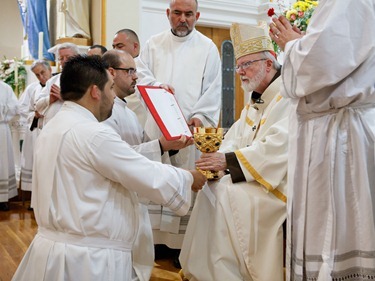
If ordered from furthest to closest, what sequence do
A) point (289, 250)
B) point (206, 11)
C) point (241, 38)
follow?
1. point (206, 11)
2. point (241, 38)
3. point (289, 250)

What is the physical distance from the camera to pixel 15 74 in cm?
789

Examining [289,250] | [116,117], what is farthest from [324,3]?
[116,117]

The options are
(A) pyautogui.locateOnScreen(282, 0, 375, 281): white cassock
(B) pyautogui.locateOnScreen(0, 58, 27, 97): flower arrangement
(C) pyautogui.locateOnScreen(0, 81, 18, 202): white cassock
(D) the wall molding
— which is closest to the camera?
(A) pyautogui.locateOnScreen(282, 0, 375, 281): white cassock

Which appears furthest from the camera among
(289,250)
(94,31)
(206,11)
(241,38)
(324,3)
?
(206,11)

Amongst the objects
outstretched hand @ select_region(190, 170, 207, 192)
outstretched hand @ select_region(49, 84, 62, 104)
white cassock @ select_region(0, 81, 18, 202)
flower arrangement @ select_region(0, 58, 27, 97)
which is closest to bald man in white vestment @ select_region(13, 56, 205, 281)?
outstretched hand @ select_region(190, 170, 207, 192)

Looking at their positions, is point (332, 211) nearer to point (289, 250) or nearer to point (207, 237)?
point (289, 250)

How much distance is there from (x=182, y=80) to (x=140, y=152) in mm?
1071

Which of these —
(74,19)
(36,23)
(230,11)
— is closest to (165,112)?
(74,19)

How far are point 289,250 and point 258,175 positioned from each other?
1.89 feet

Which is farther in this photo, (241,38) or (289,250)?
(241,38)

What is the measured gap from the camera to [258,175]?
299cm

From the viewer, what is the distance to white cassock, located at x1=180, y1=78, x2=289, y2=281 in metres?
2.92

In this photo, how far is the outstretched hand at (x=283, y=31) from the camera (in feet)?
8.20

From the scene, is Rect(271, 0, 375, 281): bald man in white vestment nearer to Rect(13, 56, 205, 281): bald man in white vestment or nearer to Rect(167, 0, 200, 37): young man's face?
Rect(13, 56, 205, 281): bald man in white vestment
